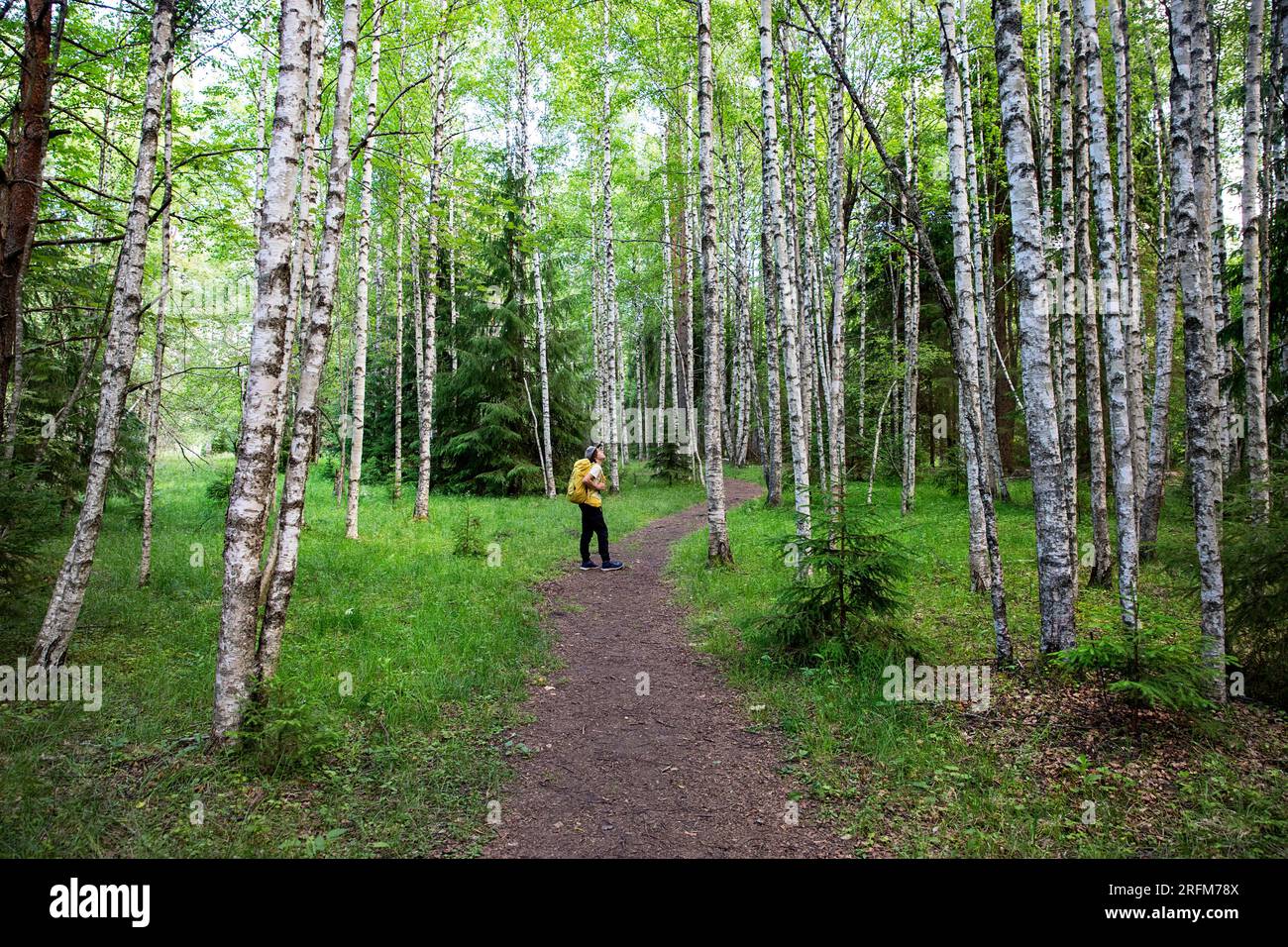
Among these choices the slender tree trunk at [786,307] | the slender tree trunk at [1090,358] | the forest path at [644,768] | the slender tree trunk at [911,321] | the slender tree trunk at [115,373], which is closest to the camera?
the forest path at [644,768]

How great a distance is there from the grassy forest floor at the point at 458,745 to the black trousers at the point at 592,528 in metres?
2.83

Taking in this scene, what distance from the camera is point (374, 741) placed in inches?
175

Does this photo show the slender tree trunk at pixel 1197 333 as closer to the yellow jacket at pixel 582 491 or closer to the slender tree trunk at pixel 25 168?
the yellow jacket at pixel 582 491

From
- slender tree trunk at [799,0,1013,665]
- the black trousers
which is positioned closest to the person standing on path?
the black trousers

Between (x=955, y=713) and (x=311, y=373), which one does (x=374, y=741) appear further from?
(x=955, y=713)

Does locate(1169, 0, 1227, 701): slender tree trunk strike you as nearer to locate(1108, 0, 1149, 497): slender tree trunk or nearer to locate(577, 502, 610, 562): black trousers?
locate(1108, 0, 1149, 497): slender tree trunk

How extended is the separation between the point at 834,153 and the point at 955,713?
363 inches

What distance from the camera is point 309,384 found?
15.1 feet

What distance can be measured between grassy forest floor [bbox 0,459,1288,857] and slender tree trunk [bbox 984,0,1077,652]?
933 millimetres

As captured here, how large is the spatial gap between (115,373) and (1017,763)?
7.62m

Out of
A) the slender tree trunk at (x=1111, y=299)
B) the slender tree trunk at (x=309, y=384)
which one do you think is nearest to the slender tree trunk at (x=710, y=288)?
the slender tree trunk at (x=1111, y=299)

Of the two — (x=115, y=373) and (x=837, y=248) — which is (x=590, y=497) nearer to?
(x=837, y=248)

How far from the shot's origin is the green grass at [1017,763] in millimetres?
3312
